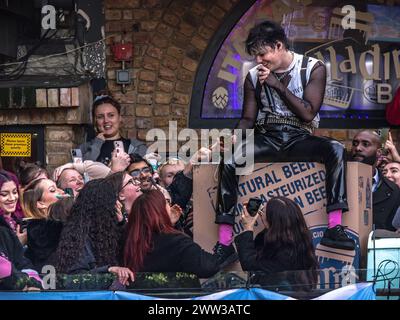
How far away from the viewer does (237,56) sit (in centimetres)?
1005

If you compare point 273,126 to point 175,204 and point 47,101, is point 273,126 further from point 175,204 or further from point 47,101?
point 47,101

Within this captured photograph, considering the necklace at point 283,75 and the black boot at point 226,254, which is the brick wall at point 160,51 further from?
the black boot at point 226,254

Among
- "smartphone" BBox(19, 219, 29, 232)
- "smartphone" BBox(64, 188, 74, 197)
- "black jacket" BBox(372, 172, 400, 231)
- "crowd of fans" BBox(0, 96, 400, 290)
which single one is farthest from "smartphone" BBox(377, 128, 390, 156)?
"smartphone" BBox(19, 219, 29, 232)

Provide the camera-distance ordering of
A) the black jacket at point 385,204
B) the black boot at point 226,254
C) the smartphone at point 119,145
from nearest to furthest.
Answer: the black boot at point 226,254 < the black jacket at point 385,204 < the smartphone at point 119,145

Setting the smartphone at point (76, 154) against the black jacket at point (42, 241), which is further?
the smartphone at point (76, 154)

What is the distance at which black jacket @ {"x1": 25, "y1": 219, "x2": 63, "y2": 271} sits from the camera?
6922mm

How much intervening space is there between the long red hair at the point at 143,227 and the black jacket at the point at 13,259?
0.61 metres

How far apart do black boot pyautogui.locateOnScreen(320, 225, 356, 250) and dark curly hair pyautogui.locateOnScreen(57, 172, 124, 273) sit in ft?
4.35

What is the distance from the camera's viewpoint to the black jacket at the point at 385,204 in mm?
7403

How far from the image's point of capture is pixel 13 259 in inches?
267

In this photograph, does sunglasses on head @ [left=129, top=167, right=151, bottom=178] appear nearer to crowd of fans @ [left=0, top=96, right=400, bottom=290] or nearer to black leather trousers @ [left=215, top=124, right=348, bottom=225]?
crowd of fans @ [left=0, top=96, right=400, bottom=290]

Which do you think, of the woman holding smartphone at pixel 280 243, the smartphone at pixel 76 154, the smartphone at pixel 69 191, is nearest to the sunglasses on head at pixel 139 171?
the smartphone at pixel 69 191

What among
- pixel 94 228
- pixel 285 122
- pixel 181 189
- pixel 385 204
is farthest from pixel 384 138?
pixel 94 228
